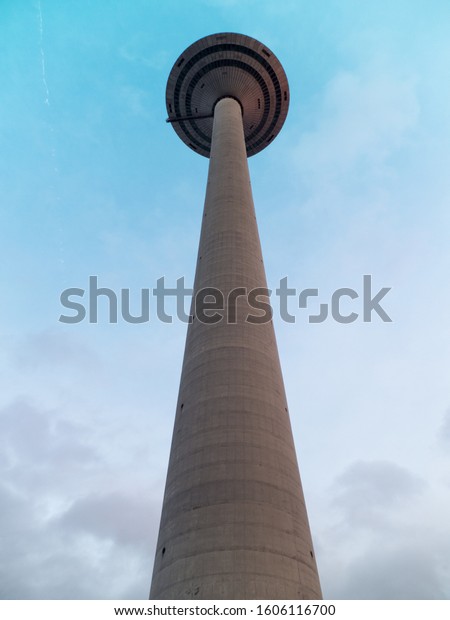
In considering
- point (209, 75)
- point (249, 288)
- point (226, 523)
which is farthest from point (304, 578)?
point (209, 75)

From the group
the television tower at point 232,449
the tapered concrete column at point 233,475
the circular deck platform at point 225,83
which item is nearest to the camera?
the tapered concrete column at point 233,475

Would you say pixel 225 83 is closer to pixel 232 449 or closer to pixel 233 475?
pixel 232 449

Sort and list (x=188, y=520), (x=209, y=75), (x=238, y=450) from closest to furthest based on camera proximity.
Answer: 1. (x=188, y=520)
2. (x=238, y=450)
3. (x=209, y=75)

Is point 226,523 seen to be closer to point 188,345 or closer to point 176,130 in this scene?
point 188,345

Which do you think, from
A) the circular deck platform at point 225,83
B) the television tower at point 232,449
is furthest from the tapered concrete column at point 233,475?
the circular deck platform at point 225,83

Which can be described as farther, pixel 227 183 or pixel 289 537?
pixel 227 183

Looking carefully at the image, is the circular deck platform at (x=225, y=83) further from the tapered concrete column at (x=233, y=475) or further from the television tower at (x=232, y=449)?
the tapered concrete column at (x=233, y=475)
